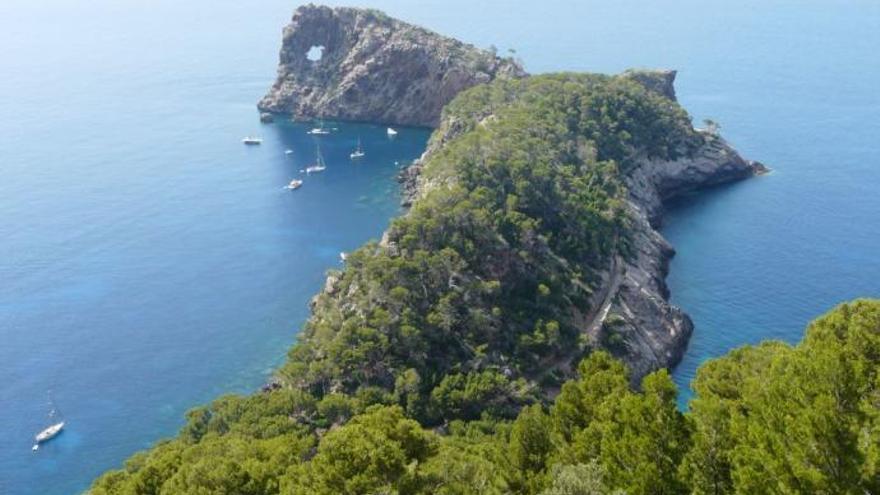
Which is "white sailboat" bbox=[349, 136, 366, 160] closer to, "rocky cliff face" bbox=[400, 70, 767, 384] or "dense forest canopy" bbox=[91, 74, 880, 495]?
"rocky cliff face" bbox=[400, 70, 767, 384]

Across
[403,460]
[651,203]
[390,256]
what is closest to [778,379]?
[403,460]

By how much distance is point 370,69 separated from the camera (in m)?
152

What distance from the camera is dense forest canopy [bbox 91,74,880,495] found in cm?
3106

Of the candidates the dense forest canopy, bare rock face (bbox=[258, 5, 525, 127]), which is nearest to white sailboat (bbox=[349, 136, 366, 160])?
bare rock face (bbox=[258, 5, 525, 127])

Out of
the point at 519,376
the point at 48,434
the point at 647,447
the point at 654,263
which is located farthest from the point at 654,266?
the point at 48,434

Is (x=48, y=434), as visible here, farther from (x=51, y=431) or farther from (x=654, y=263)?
(x=654, y=263)

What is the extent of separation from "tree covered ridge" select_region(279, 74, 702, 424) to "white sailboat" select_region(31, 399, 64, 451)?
67.4 feet

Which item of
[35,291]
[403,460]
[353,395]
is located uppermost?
[403,460]

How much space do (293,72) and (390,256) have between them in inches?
4056

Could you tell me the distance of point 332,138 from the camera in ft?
478

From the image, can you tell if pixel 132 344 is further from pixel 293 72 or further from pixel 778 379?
pixel 293 72

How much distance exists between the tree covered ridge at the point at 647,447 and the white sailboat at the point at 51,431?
1046 inches

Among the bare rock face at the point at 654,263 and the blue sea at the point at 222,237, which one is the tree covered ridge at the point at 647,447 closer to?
the bare rock face at the point at 654,263

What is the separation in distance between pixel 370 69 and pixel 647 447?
12926 centimetres
